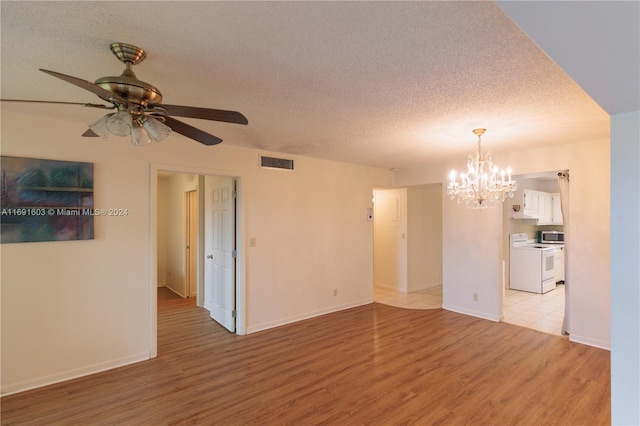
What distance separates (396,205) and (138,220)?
4.64 metres

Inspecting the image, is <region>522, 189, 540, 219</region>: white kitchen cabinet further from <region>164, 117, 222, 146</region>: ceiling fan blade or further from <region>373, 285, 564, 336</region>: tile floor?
<region>164, 117, 222, 146</region>: ceiling fan blade

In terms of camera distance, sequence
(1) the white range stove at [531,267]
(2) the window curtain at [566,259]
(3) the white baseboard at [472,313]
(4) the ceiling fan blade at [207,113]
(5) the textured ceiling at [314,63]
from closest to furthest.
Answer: (5) the textured ceiling at [314,63], (4) the ceiling fan blade at [207,113], (2) the window curtain at [566,259], (3) the white baseboard at [472,313], (1) the white range stove at [531,267]

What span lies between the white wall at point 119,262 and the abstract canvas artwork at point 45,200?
82mm

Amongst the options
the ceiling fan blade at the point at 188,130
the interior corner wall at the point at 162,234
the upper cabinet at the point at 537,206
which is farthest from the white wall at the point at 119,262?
the upper cabinet at the point at 537,206

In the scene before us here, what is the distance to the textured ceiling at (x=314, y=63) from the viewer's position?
140cm

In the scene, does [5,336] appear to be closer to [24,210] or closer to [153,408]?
[24,210]

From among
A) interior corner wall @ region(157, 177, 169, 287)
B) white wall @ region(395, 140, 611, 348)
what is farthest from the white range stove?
interior corner wall @ region(157, 177, 169, 287)

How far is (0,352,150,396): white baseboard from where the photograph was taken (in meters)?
2.64

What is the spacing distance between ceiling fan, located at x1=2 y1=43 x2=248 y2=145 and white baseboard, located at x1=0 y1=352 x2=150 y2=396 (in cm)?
250

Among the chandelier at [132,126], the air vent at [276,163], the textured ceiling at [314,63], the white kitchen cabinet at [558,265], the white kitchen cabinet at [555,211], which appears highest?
the textured ceiling at [314,63]

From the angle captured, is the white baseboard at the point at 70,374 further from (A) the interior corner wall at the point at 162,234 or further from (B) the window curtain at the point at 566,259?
(B) the window curtain at the point at 566,259

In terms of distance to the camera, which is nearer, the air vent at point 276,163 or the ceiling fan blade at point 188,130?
the ceiling fan blade at point 188,130

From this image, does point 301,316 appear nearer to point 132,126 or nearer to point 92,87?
point 132,126

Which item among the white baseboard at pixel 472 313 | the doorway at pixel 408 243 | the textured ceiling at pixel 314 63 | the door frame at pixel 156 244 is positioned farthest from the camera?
the doorway at pixel 408 243
